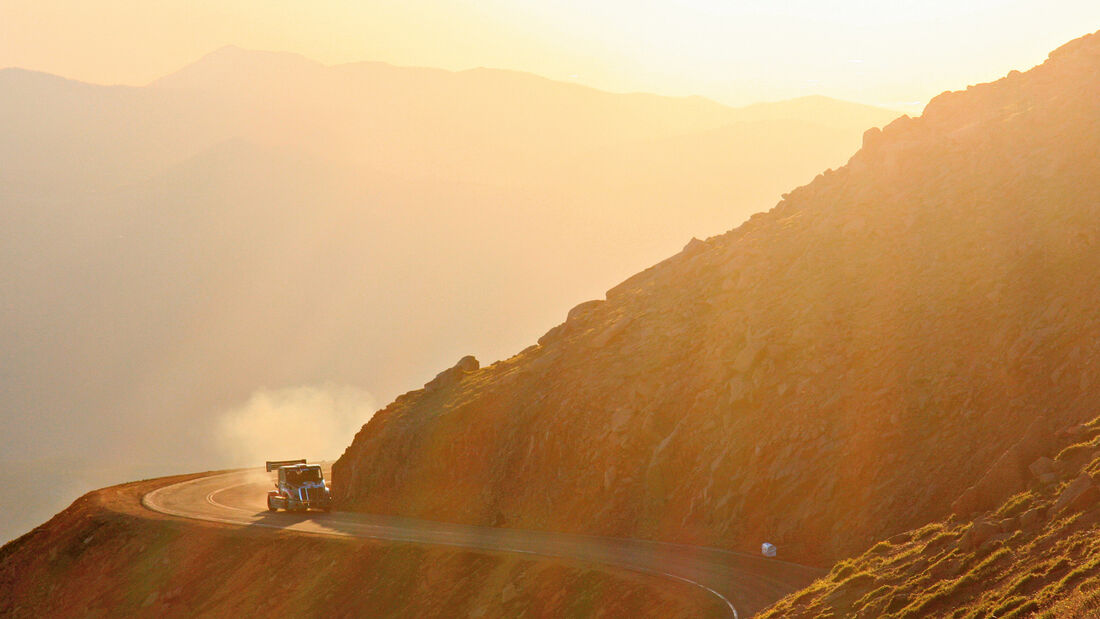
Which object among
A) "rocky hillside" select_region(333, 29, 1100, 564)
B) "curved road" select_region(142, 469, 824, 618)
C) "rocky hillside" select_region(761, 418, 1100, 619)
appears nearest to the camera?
"rocky hillside" select_region(761, 418, 1100, 619)

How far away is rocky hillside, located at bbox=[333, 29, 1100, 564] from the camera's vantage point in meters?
38.5

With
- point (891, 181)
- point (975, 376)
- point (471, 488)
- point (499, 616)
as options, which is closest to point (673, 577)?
point (499, 616)

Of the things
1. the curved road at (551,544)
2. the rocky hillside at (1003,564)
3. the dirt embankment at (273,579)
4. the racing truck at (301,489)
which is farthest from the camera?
the racing truck at (301,489)

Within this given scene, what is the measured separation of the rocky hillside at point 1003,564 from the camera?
19.3 meters

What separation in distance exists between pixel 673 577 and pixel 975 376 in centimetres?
1495

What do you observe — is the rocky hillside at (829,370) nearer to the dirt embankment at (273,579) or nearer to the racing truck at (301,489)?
the racing truck at (301,489)

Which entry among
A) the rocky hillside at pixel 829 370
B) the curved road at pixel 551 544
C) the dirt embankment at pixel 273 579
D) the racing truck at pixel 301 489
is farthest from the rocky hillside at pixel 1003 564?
the racing truck at pixel 301 489

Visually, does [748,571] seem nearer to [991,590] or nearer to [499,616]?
[499,616]

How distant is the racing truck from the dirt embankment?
4.92 meters

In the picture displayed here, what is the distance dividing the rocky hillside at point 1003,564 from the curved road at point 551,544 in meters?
4.31

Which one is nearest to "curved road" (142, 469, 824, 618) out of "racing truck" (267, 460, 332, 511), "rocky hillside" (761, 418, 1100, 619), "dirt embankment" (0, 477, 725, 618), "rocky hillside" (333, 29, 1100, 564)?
"racing truck" (267, 460, 332, 511)

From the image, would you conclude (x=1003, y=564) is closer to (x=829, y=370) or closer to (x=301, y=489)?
(x=829, y=370)

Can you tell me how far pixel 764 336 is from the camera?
48.7 metres

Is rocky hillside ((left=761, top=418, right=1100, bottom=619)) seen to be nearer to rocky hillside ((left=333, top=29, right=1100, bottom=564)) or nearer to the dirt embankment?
rocky hillside ((left=333, top=29, right=1100, bottom=564))
